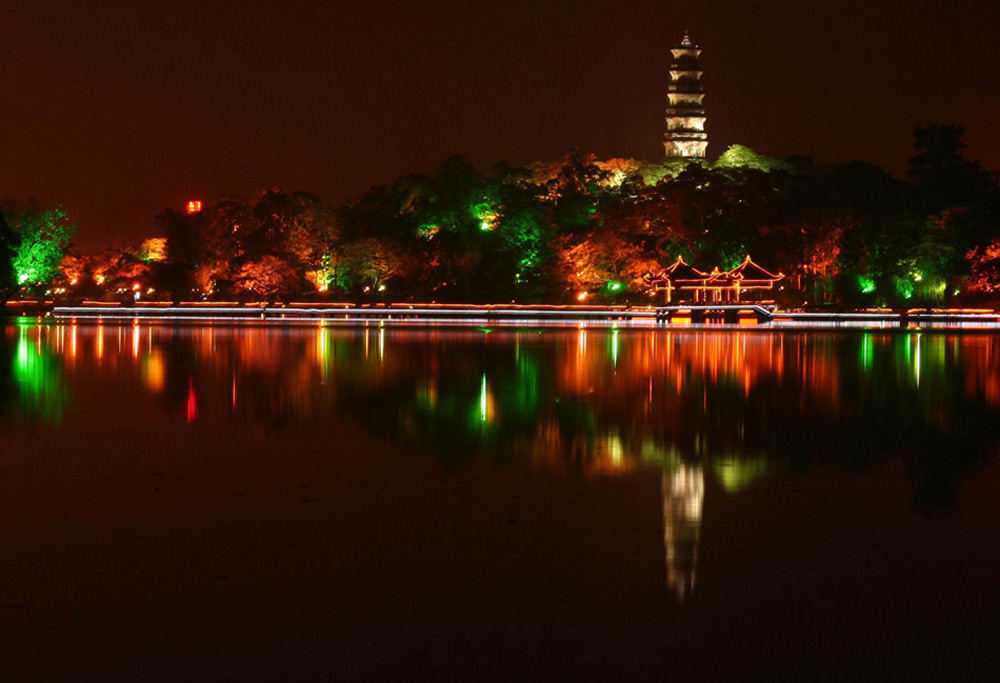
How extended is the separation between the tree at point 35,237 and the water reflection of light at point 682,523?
214ft

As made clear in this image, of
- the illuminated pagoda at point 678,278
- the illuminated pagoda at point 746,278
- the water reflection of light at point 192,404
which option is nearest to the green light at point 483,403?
the water reflection of light at point 192,404

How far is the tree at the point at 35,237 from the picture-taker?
7100 centimetres

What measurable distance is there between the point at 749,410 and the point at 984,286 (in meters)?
47.5

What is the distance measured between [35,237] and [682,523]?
223 feet

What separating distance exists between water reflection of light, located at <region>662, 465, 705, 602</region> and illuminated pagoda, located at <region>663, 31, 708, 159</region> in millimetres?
106163

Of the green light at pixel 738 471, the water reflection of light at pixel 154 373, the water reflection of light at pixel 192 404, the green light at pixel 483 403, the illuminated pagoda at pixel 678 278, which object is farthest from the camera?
the illuminated pagoda at pixel 678 278

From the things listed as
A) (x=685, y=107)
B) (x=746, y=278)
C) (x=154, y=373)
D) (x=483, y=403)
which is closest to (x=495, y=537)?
(x=483, y=403)

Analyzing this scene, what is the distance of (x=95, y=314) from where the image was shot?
7300 centimetres

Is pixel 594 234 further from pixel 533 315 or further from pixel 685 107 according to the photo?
pixel 685 107

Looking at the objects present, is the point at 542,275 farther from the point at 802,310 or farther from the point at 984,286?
the point at 984,286

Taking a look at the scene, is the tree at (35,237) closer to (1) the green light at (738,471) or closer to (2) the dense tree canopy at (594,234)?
(2) the dense tree canopy at (594,234)

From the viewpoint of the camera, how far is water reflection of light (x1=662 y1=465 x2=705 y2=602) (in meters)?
7.21

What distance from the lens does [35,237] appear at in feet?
234

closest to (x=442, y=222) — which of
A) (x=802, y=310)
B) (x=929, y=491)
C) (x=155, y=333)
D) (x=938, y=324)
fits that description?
(x=802, y=310)
